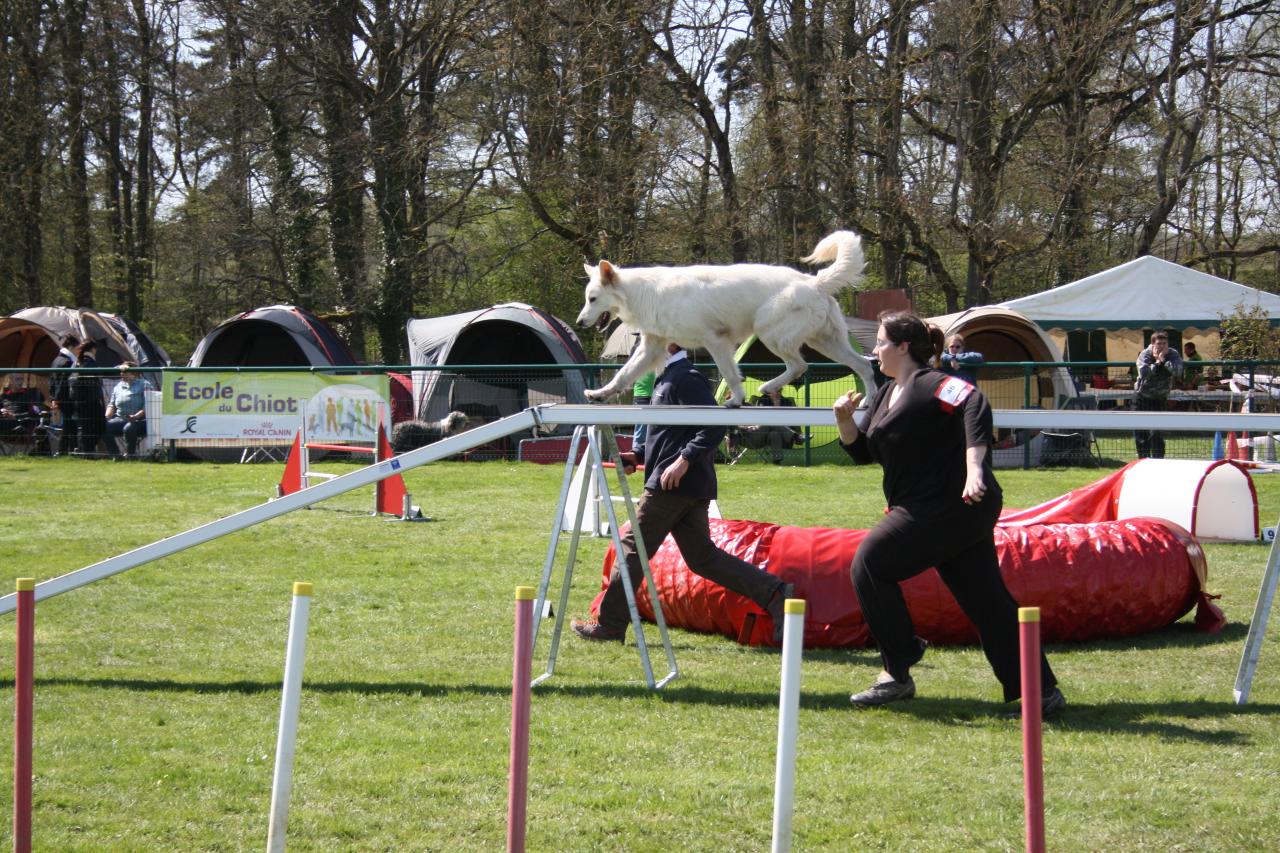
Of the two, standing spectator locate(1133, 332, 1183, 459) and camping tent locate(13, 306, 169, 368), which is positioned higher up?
camping tent locate(13, 306, 169, 368)

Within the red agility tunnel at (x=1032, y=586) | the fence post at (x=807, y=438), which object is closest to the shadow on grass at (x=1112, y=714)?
the red agility tunnel at (x=1032, y=586)

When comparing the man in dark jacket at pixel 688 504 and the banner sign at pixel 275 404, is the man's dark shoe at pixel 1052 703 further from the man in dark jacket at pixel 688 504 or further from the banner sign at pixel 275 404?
the banner sign at pixel 275 404

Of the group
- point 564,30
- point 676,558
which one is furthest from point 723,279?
point 564,30

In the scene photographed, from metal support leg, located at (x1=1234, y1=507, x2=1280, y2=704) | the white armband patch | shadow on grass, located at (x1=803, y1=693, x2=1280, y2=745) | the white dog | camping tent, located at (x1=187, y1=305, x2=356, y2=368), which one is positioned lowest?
shadow on grass, located at (x1=803, y1=693, x2=1280, y2=745)

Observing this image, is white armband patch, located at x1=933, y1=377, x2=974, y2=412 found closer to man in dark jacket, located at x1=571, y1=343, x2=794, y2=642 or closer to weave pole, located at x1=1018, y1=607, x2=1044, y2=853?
man in dark jacket, located at x1=571, y1=343, x2=794, y2=642

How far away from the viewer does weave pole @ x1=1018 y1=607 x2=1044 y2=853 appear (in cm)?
270

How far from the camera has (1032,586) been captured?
6711 millimetres

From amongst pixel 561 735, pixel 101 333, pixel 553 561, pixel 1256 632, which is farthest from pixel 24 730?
pixel 101 333

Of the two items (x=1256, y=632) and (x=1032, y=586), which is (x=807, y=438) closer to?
(x=1032, y=586)

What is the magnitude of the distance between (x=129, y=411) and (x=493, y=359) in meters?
6.09

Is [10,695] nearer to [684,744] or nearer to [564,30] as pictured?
[684,744]

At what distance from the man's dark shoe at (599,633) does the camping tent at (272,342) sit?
46.8 feet

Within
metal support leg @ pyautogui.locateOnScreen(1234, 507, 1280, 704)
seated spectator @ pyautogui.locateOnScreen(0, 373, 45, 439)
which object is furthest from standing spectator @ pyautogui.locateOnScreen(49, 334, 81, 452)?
metal support leg @ pyautogui.locateOnScreen(1234, 507, 1280, 704)

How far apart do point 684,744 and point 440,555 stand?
5234 millimetres
